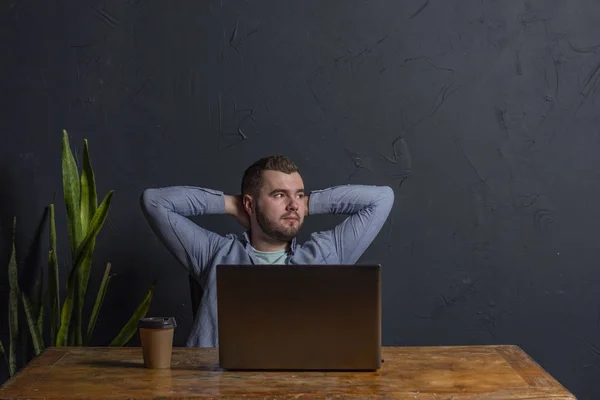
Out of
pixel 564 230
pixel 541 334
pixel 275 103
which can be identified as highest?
pixel 275 103

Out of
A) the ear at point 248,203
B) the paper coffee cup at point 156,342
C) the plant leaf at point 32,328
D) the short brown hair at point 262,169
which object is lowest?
the plant leaf at point 32,328

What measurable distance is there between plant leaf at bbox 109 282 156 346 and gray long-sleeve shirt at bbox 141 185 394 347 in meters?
0.34

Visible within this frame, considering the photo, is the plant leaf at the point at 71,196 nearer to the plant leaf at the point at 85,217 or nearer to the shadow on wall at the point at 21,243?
the plant leaf at the point at 85,217

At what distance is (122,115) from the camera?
357 centimetres

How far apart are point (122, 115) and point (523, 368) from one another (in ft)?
6.87

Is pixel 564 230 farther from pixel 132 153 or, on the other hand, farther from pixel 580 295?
pixel 132 153

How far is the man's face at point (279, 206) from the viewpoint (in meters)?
3.04

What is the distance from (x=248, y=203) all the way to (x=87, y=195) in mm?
691

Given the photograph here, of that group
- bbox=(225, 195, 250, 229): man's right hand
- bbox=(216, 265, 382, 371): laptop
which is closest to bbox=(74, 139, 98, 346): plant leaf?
bbox=(225, 195, 250, 229): man's right hand

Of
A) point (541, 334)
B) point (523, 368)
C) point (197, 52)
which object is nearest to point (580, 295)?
point (541, 334)

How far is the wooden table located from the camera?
74.2 inches

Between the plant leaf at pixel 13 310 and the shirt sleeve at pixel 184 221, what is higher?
the shirt sleeve at pixel 184 221

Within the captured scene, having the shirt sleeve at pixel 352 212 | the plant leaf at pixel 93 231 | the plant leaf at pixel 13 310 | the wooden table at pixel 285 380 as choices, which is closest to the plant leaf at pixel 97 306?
the plant leaf at pixel 93 231

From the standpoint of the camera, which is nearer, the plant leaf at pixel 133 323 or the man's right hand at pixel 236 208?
A: the man's right hand at pixel 236 208
